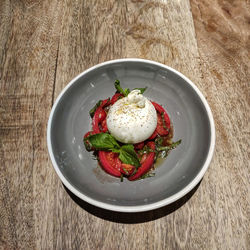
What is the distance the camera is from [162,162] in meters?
1.27

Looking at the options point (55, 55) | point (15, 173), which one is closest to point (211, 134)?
point (15, 173)

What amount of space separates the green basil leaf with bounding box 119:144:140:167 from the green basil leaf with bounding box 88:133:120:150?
67mm

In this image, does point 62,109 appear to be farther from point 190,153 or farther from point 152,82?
point 190,153

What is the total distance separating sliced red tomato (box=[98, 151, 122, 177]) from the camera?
1192 mm

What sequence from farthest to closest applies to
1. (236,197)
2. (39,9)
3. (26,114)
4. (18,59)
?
(39,9) → (18,59) → (26,114) → (236,197)

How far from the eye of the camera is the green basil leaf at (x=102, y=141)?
1.17 m

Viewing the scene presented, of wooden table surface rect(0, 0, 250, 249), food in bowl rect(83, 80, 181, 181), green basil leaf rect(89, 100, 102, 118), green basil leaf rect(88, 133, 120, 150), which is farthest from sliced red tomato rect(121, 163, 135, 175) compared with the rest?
green basil leaf rect(89, 100, 102, 118)

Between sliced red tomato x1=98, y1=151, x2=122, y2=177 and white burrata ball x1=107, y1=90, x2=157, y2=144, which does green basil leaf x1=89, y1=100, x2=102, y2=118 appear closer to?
white burrata ball x1=107, y1=90, x2=157, y2=144

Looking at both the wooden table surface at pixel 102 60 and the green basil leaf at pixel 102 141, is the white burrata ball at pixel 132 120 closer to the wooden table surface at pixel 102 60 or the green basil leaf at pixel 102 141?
the green basil leaf at pixel 102 141

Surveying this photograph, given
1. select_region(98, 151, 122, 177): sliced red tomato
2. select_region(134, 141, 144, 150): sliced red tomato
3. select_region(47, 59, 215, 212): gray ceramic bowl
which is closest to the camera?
select_region(47, 59, 215, 212): gray ceramic bowl

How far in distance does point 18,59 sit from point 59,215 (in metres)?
1.23

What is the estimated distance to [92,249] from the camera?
45.7 inches

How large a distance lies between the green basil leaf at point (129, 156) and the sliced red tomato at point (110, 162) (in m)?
0.05

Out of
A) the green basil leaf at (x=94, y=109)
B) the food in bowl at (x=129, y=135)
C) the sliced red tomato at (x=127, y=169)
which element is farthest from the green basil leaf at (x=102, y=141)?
the green basil leaf at (x=94, y=109)
